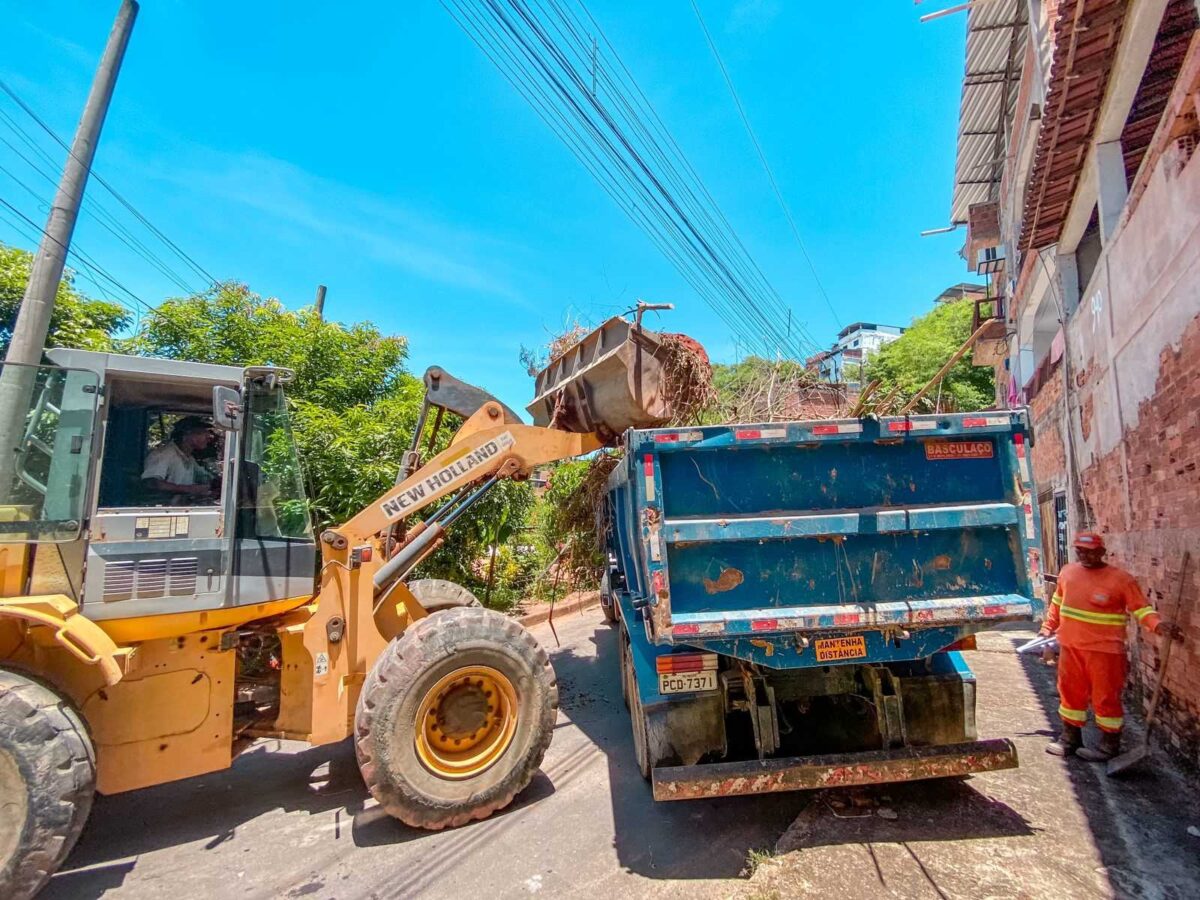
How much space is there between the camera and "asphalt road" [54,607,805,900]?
3.21m

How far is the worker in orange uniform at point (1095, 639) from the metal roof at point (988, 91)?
48.5 ft

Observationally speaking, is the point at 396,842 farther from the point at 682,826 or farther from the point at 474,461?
the point at 474,461

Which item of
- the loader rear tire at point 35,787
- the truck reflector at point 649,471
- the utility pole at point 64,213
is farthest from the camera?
the utility pole at point 64,213

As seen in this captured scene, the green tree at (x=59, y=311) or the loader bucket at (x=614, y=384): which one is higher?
the green tree at (x=59, y=311)

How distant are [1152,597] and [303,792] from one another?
6.16 metres

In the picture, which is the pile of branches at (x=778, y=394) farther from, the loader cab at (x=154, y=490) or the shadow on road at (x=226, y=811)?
the loader cab at (x=154, y=490)

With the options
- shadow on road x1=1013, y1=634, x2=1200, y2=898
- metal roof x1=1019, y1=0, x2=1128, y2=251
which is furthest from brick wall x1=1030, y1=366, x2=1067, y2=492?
shadow on road x1=1013, y1=634, x2=1200, y2=898

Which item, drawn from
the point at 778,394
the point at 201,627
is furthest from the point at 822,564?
the point at 778,394

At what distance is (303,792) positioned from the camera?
14.5ft

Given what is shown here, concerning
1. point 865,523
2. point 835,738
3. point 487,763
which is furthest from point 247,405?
point 835,738

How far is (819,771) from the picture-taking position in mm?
3346

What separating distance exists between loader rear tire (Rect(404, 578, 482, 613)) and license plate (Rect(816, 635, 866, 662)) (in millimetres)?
2867

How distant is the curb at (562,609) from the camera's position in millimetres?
10117

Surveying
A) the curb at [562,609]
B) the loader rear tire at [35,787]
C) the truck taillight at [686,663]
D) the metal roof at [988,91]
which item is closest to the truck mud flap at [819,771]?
the truck taillight at [686,663]
